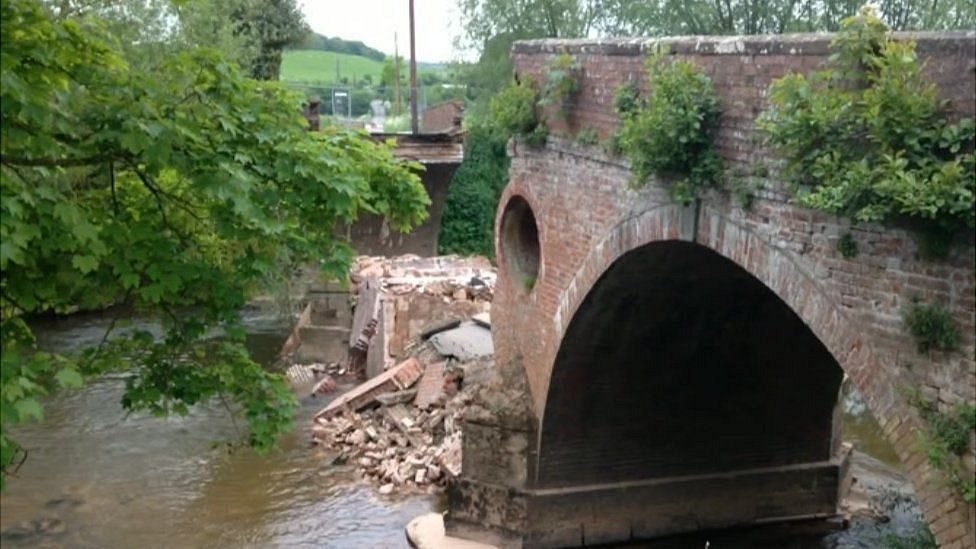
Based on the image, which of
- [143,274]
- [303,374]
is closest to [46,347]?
[303,374]

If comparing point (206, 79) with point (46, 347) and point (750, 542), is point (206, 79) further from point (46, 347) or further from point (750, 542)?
point (46, 347)

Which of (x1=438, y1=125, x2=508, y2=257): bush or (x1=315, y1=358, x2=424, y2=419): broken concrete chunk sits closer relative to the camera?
(x1=315, y1=358, x2=424, y2=419): broken concrete chunk

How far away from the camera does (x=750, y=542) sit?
1421 cm

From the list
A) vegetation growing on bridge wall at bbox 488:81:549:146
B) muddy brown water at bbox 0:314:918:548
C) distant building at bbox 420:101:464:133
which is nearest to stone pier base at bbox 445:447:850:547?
muddy brown water at bbox 0:314:918:548

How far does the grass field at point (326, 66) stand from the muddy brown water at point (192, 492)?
1724 inches

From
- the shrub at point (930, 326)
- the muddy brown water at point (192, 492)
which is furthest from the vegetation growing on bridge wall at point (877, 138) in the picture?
the muddy brown water at point (192, 492)

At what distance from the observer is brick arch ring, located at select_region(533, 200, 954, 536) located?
23.6 ft

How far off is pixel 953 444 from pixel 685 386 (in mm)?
7087

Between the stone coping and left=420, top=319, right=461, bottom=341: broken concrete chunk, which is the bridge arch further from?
left=420, top=319, right=461, bottom=341: broken concrete chunk

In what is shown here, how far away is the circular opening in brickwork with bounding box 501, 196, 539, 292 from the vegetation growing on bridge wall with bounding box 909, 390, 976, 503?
7.56 metres

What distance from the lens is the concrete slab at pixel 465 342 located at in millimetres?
19000

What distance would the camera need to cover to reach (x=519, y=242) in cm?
1456

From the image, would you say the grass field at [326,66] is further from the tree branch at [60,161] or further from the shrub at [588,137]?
the tree branch at [60,161]

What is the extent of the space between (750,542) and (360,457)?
592cm
